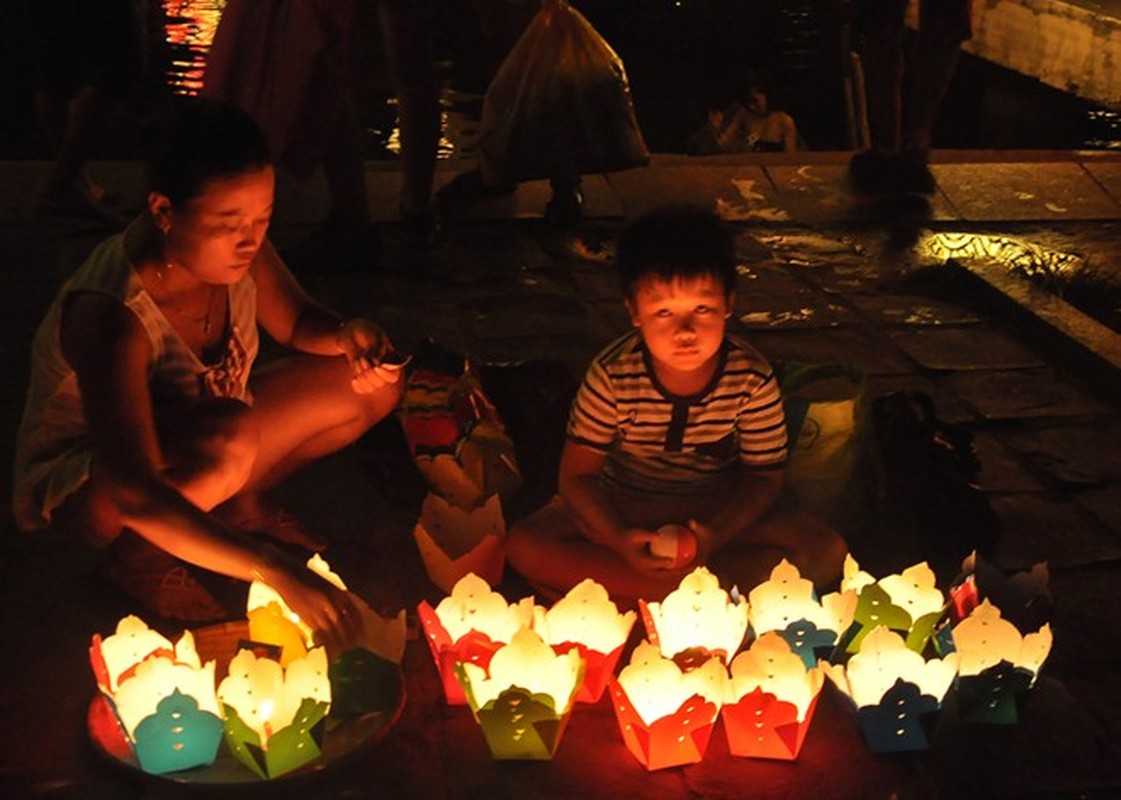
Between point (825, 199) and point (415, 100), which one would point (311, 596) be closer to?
point (415, 100)

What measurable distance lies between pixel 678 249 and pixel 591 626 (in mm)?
883

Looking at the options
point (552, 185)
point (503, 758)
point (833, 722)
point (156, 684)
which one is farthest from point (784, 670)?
point (552, 185)

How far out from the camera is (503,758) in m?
3.43

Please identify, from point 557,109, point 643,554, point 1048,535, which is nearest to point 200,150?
point 643,554

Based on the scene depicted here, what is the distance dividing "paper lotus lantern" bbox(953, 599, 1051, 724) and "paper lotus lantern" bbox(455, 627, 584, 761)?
2.70 ft

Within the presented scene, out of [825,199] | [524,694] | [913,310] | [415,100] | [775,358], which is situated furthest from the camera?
[825,199]

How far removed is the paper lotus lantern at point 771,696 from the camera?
3357mm

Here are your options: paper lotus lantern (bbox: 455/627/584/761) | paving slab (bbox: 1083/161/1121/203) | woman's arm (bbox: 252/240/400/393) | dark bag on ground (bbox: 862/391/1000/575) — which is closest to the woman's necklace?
woman's arm (bbox: 252/240/400/393)

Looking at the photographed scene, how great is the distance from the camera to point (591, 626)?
11.9ft

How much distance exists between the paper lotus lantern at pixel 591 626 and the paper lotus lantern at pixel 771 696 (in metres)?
0.31

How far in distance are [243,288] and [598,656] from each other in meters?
1.27

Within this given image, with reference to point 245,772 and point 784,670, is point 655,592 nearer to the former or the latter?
point 784,670

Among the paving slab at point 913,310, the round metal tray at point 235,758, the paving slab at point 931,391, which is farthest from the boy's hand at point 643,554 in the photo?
the paving slab at point 913,310

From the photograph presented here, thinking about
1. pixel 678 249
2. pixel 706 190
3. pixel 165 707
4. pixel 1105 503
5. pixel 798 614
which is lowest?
pixel 706 190
